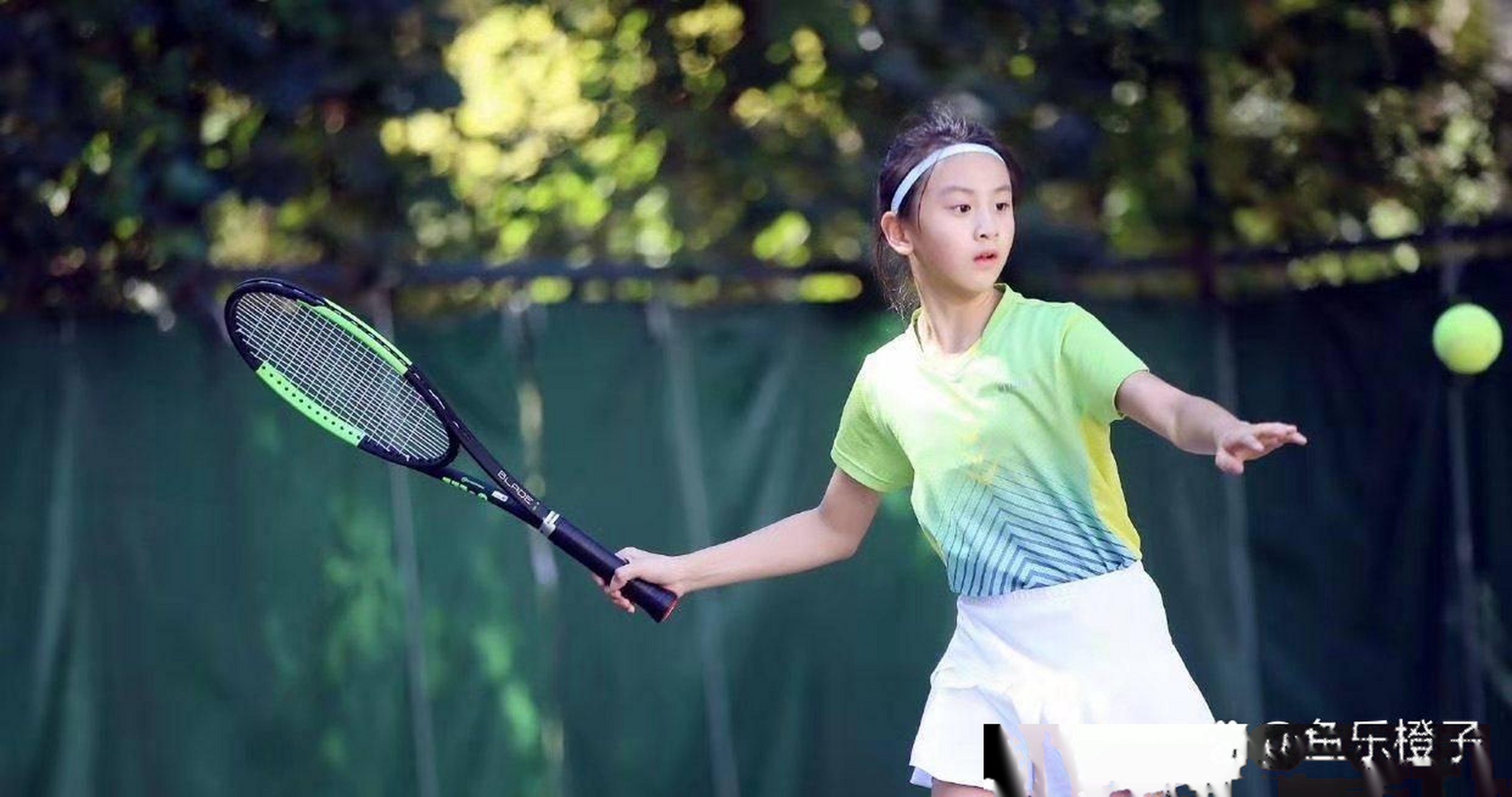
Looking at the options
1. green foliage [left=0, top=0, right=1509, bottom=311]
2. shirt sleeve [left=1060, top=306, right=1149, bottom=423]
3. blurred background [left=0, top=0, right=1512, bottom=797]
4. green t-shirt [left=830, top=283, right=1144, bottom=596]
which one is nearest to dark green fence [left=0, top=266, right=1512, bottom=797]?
blurred background [left=0, top=0, right=1512, bottom=797]

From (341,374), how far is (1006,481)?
1.52 meters

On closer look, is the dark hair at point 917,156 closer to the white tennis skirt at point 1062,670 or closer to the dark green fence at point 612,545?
the white tennis skirt at point 1062,670

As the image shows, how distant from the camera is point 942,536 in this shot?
355 centimetres

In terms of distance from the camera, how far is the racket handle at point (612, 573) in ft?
12.4

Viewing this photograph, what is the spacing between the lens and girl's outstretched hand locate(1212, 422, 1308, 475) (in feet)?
9.33

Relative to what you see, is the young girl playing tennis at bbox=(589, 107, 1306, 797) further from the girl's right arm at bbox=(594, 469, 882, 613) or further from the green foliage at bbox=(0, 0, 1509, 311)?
the green foliage at bbox=(0, 0, 1509, 311)

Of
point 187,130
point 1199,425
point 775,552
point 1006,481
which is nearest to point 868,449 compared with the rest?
point 775,552

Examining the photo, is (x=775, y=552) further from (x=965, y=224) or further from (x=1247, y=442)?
(x=1247, y=442)

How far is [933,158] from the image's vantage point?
3.57 m

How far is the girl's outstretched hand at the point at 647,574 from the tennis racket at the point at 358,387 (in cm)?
2

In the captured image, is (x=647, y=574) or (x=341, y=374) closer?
(x=647, y=574)

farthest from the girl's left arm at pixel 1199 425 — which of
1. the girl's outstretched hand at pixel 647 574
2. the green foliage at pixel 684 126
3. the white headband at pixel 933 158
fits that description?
the green foliage at pixel 684 126

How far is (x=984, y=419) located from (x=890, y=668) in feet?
7.92

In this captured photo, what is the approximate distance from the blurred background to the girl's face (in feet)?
5.59
